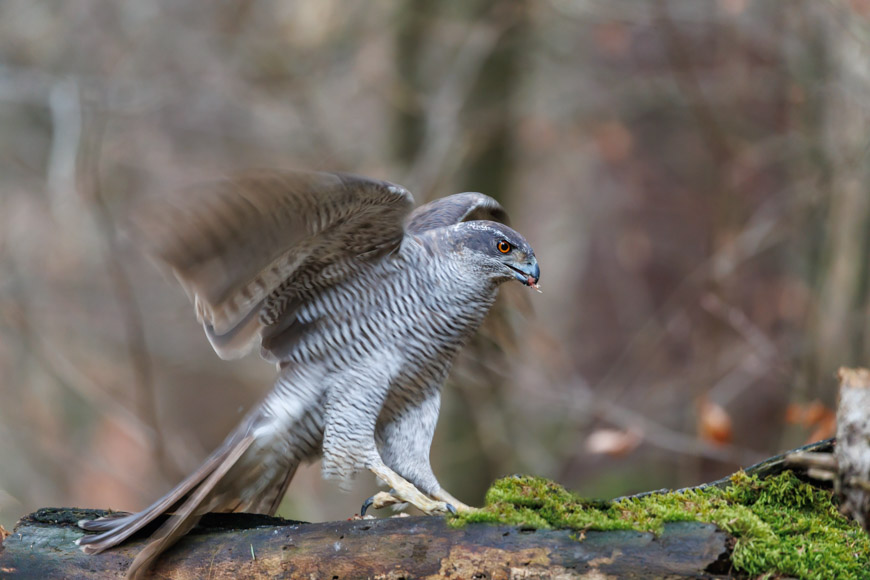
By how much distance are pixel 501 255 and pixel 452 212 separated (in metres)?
0.57

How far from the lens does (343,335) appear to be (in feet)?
12.3

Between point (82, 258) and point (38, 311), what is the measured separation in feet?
7.45

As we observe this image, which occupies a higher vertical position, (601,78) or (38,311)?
(601,78)

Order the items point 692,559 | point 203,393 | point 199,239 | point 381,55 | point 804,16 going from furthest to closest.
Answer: point 203,393
point 381,55
point 804,16
point 199,239
point 692,559

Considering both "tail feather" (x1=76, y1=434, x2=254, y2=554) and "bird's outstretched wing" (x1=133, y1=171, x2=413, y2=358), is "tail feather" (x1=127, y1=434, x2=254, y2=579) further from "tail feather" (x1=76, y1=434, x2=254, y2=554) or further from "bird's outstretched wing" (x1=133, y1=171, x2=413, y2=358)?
"bird's outstretched wing" (x1=133, y1=171, x2=413, y2=358)

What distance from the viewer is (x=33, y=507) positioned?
9430 millimetres

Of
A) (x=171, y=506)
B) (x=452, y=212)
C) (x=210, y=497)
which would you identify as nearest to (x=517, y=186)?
(x=452, y=212)

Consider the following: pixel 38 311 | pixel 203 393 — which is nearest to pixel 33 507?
pixel 38 311

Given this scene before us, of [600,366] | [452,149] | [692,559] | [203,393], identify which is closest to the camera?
[692,559]

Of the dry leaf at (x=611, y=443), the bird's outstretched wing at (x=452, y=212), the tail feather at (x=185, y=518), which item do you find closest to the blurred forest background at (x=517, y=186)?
the dry leaf at (x=611, y=443)

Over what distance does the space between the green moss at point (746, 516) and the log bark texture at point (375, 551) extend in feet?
0.17

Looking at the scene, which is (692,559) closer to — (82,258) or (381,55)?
(381,55)

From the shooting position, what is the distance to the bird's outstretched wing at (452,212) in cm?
415

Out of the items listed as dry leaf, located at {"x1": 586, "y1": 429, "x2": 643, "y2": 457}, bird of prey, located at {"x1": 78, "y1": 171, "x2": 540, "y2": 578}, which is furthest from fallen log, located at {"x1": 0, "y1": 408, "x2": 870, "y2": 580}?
dry leaf, located at {"x1": 586, "y1": 429, "x2": 643, "y2": 457}
